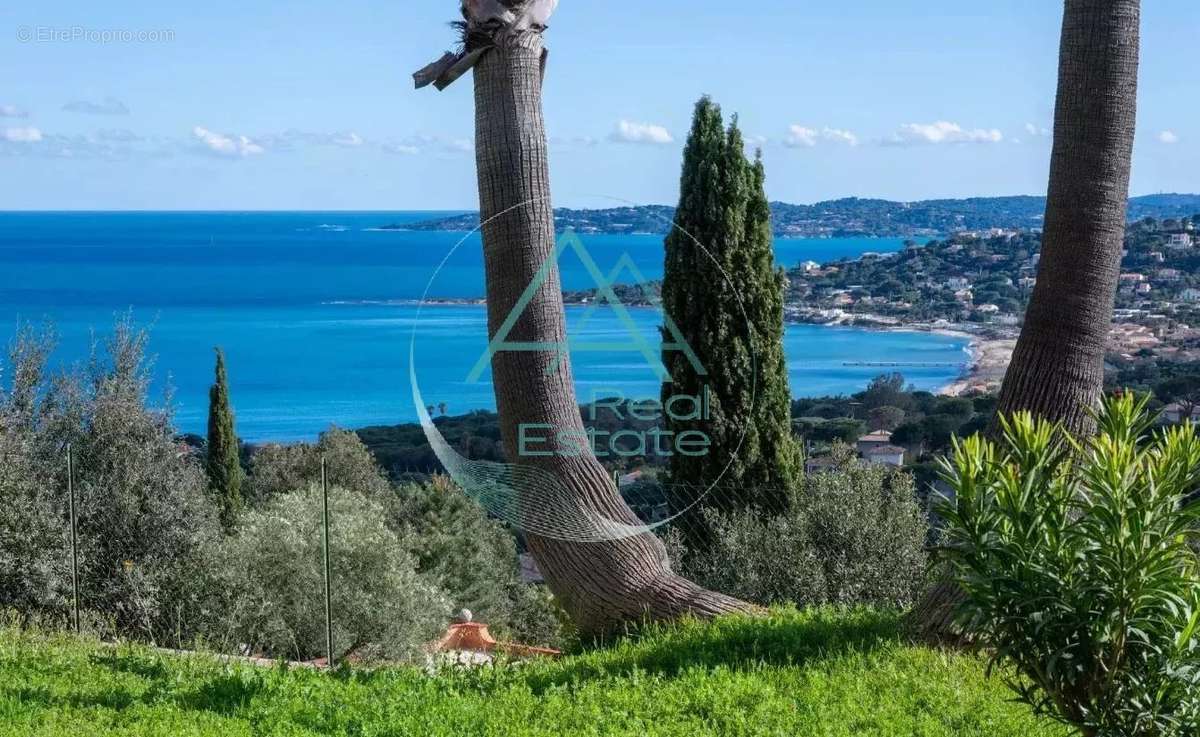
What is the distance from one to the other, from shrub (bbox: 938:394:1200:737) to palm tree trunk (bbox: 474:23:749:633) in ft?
9.16

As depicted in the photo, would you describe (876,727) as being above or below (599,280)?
below

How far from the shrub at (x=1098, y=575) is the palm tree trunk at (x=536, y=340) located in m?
2.79

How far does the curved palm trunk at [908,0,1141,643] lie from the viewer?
5.34 meters

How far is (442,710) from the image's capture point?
472cm

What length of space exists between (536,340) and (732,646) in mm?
1775

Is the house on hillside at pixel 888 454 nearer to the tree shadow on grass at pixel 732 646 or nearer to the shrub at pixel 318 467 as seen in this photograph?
the shrub at pixel 318 467

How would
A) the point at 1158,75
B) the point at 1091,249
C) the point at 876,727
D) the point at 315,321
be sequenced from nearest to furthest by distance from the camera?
the point at 876,727, the point at 1091,249, the point at 1158,75, the point at 315,321

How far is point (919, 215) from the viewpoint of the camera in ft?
77.5

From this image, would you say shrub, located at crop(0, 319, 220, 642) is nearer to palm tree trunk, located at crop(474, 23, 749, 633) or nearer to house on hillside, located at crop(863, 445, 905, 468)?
palm tree trunk, located at crop(474, 23, 749, 633)

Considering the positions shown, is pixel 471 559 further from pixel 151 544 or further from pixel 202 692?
pixel 202 692

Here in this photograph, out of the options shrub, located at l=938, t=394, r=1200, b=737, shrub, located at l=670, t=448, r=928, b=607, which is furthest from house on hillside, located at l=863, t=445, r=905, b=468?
shrub, located at l=938, t=394, r=1200, b=737

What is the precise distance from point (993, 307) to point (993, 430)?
50.6ft

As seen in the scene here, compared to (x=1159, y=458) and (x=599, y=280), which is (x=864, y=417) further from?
(x=1159, y=458)

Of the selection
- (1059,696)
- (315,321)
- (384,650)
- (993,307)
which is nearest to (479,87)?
(1059,696)
